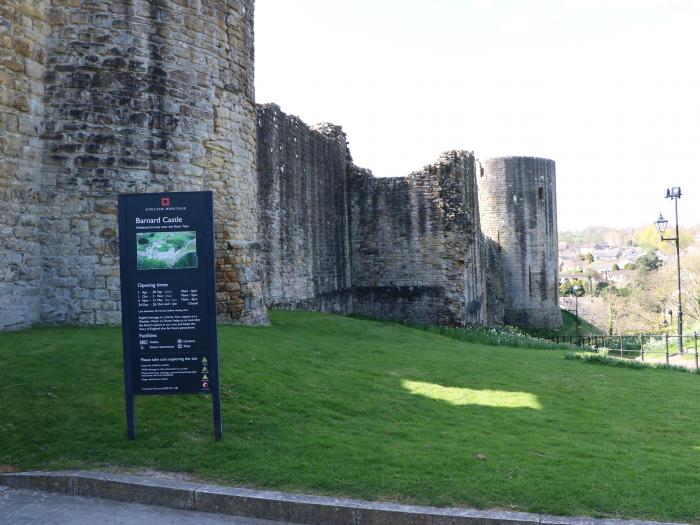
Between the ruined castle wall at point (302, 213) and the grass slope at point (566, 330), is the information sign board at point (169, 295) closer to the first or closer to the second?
the ruined castle wall at point (302, 213)

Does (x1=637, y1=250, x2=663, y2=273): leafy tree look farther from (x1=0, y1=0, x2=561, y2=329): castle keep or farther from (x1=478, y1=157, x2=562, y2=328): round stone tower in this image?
(x1=0, y1=0, x2=561, y2=329): castle keep

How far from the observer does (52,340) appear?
342 inches

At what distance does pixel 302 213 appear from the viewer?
822 inches

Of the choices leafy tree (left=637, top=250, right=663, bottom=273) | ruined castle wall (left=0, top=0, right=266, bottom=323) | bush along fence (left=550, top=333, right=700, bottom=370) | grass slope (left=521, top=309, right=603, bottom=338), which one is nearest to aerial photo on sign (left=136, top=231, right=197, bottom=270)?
ruined castle wall (left=0, top=0, right=266, bottom=323)

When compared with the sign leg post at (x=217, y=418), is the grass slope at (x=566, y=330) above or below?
below

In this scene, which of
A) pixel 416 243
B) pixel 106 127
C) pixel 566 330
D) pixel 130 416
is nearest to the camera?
pixel 130 416

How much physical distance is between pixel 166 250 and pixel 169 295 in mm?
416

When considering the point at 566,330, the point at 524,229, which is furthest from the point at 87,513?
the point at 566,330

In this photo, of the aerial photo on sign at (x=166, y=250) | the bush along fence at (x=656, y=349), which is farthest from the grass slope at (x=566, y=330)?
the aerial photo on sign at (x=166, y=250)

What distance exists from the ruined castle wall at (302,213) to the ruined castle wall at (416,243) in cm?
95

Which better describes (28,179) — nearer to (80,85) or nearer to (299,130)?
(80,85)

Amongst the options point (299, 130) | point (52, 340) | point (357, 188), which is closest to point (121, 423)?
point (52, 340)

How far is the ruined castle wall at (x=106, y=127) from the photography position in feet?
33.4

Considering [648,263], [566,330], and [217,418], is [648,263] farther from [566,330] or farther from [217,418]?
[217,418]
